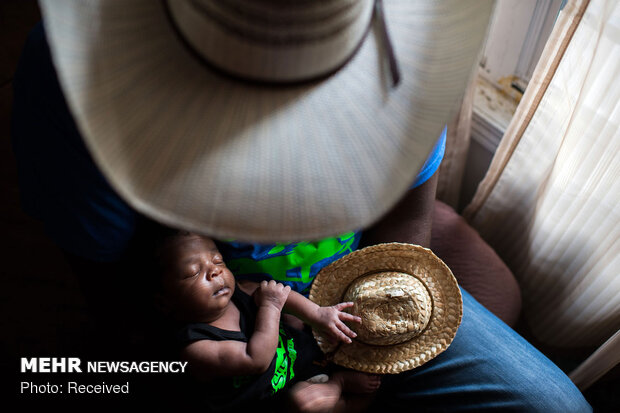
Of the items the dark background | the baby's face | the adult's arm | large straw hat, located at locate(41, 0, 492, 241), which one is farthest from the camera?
the dark background

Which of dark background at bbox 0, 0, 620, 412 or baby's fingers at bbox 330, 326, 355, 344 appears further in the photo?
dark background at bbox 0, 0, 620, 412

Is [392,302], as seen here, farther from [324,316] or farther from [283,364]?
[283,364]

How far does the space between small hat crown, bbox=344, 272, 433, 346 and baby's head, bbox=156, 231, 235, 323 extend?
29cm

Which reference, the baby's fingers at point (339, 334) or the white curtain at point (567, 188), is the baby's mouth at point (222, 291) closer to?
the baby's fingers at point (339, 334)

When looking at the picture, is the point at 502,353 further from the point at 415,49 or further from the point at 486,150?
the point at 415,49

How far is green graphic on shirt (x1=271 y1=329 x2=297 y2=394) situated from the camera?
3.22ft

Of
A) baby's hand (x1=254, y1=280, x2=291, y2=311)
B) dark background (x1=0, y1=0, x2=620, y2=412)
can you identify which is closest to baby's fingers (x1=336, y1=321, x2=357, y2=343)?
baby's hand (x1=254, y1=280, x2=291, y2=311)

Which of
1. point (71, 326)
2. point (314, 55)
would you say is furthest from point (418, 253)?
point (71, 326)

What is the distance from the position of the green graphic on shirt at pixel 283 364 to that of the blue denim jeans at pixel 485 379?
23 centimetres

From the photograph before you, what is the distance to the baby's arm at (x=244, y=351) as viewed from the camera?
91cm

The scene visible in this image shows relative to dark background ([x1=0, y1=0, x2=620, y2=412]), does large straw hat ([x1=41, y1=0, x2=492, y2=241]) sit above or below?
above

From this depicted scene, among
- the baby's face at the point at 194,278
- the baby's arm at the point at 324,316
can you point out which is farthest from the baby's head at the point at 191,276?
the baby's arm at the point at 324,316

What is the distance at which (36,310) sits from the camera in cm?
144

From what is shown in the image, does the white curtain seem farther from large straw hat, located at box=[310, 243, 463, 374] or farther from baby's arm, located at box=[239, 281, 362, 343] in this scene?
baby's arm, located at box=[239, 281, 362, 343]
